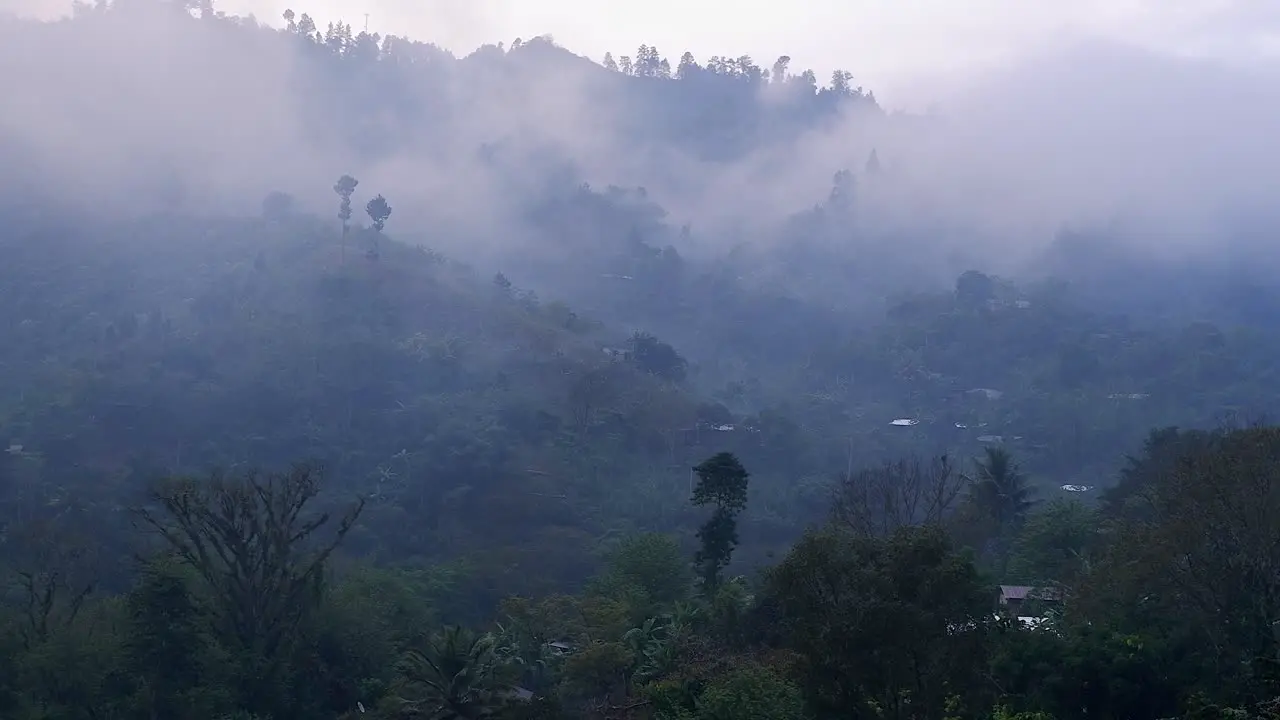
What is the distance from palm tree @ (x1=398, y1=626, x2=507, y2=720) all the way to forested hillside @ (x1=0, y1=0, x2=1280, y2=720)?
0.38ft

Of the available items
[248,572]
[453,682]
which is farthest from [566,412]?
[453,682]

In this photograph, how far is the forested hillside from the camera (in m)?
25.1

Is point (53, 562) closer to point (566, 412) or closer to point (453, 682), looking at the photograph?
point (453, 682)

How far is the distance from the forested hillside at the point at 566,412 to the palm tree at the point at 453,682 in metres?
0.12

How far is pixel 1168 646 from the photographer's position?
22.6 metres

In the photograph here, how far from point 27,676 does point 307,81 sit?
128051mm

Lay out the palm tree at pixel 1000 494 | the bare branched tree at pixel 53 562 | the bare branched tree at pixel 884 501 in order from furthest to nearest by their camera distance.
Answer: the palm tree at pixel 1000 494
the bare branched tree at pixel 53 562
the bare branched tree at pixel 884 501

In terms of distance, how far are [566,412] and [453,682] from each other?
50.8 m

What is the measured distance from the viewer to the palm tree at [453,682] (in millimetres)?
26594

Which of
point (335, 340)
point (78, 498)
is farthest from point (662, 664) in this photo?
point (335, 340)

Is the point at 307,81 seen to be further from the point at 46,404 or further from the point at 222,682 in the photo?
the point at 222,682

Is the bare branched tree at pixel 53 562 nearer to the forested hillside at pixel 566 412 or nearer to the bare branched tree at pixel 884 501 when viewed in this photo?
the forested hillside at pixel 566 412

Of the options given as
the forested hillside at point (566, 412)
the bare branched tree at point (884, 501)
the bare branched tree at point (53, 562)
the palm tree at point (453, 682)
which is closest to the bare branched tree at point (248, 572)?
the forested hillside at point (566, 412)

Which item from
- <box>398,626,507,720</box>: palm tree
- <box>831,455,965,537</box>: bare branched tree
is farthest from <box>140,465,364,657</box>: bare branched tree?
<box>831,455,965,537</box>: bare branched tree
